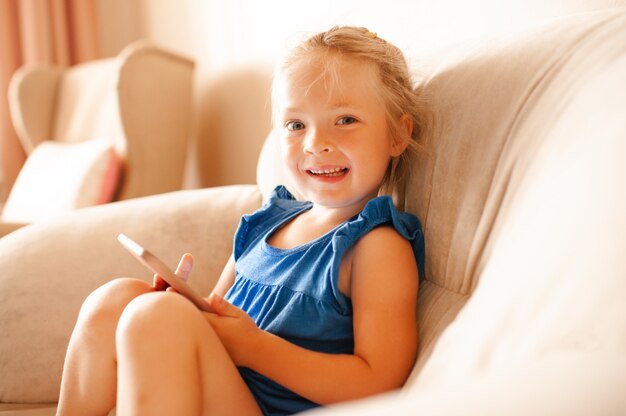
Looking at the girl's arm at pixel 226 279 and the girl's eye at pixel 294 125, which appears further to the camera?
the girl's arm at pixel 226 279

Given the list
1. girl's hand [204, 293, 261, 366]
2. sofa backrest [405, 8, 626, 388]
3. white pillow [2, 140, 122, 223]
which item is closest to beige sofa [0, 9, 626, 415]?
sofa backrest [405, 8, 626, 388]

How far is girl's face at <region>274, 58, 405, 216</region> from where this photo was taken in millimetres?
970

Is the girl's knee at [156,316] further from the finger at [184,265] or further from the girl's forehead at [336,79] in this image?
the girl's forehead at [336,79]

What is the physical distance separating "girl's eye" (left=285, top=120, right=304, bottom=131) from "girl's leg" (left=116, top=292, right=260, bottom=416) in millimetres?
338

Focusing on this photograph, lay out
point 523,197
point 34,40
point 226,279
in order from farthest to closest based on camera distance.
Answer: point 34,40, point 226,279, point 523,197

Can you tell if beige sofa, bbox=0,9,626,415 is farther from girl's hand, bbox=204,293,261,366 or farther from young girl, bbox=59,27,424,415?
girl's hand, bbox=204,293,261,366

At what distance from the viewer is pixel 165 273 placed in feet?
2.66

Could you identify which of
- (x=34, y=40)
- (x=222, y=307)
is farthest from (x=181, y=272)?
(x=34, y=40)

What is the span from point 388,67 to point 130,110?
1.50m

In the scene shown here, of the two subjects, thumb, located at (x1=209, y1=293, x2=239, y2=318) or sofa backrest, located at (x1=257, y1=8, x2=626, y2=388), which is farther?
thumb, located at (x1=209, y1=293, x2=239, y2=318)

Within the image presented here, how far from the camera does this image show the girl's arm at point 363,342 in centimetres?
83

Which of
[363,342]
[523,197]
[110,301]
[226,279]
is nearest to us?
[523,197]

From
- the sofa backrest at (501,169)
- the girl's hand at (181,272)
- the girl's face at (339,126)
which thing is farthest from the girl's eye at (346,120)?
the girl's hand at (181,272)

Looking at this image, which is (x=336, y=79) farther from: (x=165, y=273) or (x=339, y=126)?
(x=165, y=273)
